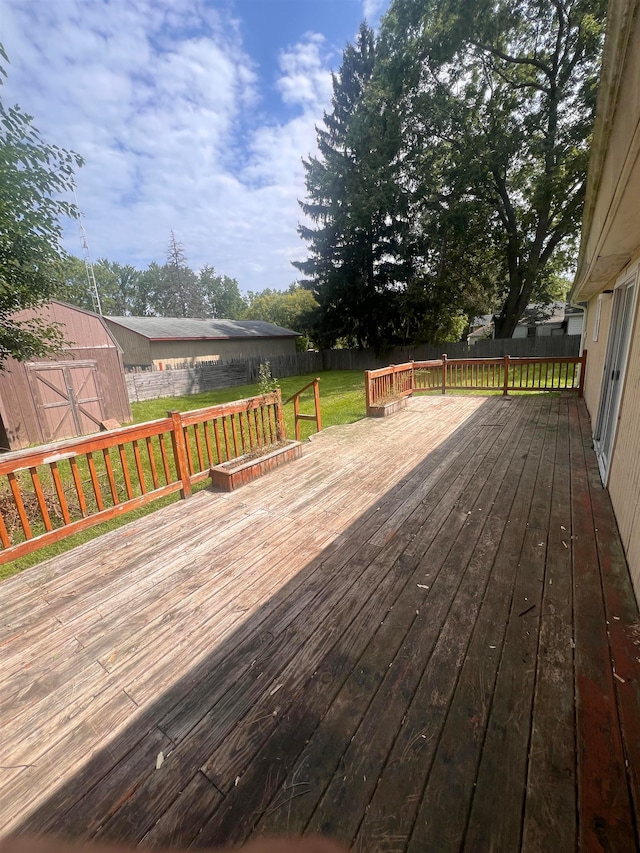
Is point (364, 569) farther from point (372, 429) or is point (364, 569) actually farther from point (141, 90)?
point (141, 90)

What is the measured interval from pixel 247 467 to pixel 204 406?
8.22 m

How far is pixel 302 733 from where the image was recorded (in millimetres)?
1455

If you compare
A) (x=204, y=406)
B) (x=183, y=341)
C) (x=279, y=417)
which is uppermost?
(x=183, y=341)

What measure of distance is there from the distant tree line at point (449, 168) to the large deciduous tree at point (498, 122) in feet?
0.16

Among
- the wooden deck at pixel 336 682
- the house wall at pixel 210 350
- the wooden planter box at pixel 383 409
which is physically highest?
the house wall at pixel 210 350

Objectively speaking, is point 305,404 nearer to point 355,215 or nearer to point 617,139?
point 617,139

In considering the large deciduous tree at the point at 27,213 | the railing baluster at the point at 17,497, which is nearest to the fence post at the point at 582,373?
the large deciduous tree at the point at 27,213

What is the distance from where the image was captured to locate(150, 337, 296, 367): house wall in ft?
57.2

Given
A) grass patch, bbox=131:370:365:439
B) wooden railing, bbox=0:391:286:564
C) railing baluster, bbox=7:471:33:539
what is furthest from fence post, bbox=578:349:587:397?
railing baluster, bbox=7:471:33:539

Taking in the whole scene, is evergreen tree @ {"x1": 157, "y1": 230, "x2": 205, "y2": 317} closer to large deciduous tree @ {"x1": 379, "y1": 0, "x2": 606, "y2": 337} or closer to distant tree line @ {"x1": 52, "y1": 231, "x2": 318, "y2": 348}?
distant tree line @ {"x1": 52, "y1": 231, "x2": 318, "y2": 348}

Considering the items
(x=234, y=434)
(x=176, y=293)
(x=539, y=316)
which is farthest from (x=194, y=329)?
(x=176, y=293)

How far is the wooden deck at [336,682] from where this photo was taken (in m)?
1.21

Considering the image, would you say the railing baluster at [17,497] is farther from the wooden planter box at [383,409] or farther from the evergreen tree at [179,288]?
the evergreen tree at [179,288]

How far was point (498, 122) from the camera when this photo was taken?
12727 mm
